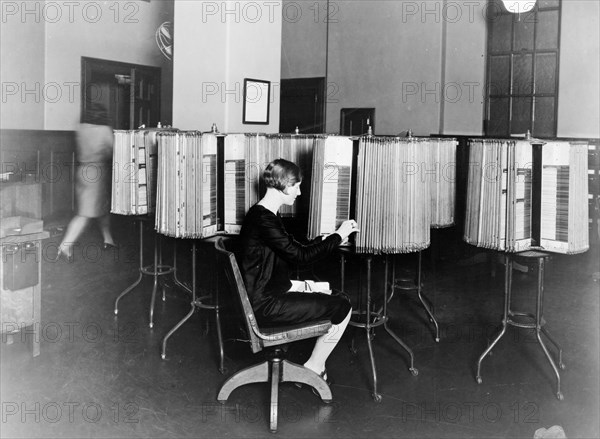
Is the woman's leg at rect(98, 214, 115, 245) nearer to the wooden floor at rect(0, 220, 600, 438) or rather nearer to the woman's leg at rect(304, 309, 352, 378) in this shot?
the wooden floor at rect(0, 220, 600, 438)

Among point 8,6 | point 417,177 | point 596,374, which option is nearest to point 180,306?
point 417,177

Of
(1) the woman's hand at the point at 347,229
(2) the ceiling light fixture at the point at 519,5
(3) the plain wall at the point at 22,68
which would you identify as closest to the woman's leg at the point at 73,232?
(3) the plain wall at the point at 22,68

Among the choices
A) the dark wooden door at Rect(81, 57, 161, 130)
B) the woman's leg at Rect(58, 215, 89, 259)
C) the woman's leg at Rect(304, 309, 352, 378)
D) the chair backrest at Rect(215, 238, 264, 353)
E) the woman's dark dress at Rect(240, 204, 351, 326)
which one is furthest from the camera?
the dark wooden door at Rect(81, 57, 161, 130)

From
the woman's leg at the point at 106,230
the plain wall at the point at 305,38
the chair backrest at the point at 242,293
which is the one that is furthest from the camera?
the plain wall at the point at 305,38

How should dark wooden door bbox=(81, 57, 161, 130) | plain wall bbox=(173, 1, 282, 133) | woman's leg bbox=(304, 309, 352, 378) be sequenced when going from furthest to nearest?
dark wooden door bbox=(81, 57, 161, 130) < plain wall bbox=(173, 1, 282, 133) < woman's leg bbox=(304, 309, 352, 378)

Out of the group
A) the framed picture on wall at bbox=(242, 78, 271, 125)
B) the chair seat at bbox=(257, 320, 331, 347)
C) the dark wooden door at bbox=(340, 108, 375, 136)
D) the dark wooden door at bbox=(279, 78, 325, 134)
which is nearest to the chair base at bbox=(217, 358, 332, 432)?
the chair seat at bbox=(257, 320, 331, 347)

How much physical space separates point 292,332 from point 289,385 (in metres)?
0.49

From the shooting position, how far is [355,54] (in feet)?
27.4

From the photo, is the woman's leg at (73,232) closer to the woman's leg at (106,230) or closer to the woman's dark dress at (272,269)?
the woman's leg at (106,230)

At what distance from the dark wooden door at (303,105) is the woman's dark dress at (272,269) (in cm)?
579

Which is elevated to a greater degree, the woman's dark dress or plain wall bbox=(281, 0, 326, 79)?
plain wall bbox=(281, 0, 326, 79)

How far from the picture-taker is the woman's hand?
10.1 ft

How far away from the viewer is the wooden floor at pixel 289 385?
2.89 m

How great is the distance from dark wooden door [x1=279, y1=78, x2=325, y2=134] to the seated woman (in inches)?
224
